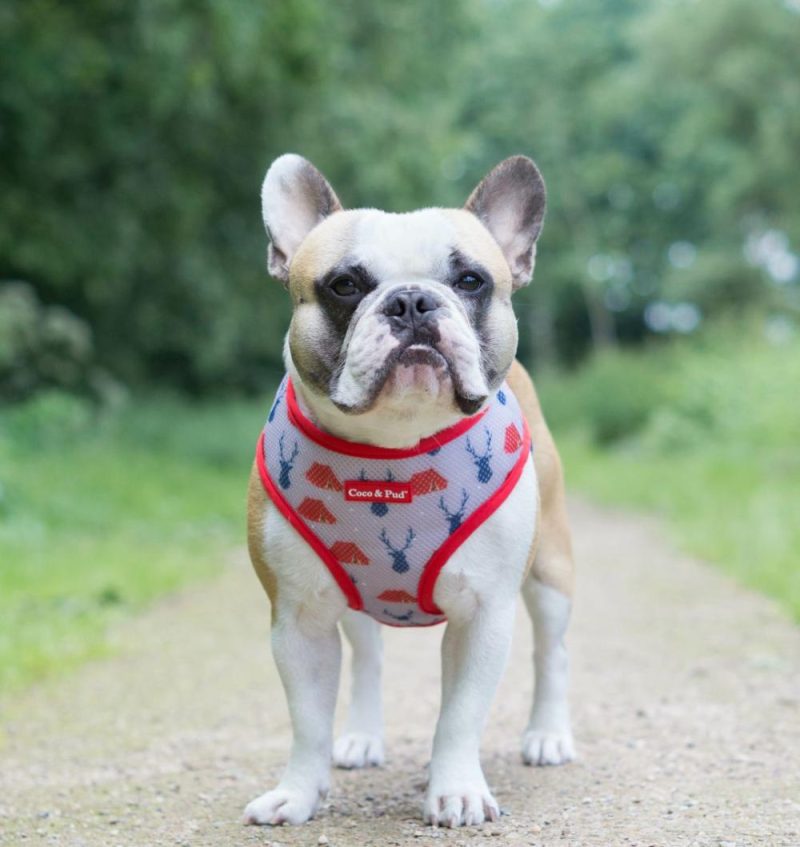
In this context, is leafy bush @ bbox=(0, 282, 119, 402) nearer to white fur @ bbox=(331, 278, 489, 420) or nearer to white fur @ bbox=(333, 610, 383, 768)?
white fur @ bbox=(333, 610, 383, 768)

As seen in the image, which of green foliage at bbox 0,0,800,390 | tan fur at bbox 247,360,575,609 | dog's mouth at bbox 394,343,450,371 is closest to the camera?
dog's mouth at bbox 394,343,450,371

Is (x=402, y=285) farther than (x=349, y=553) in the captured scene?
No

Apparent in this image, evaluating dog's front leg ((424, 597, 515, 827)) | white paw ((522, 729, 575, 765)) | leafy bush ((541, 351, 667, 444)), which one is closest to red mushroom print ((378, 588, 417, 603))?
dog's front leg ((424, 597, 515, 827))

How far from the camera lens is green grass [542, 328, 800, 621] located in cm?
915

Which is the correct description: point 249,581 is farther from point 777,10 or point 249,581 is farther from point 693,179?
point 693,179

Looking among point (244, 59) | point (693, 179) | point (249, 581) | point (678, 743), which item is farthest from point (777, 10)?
point (678, 743)

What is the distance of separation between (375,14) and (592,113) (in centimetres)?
2779

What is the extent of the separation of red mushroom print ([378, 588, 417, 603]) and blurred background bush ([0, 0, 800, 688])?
8.09 ft

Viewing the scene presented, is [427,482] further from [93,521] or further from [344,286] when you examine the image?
[93,521]

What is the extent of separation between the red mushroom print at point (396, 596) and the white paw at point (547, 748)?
94 cm

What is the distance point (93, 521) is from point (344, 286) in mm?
7815

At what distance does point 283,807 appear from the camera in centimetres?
348

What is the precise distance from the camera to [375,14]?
731 inches

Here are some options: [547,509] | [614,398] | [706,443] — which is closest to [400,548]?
[547,509]
